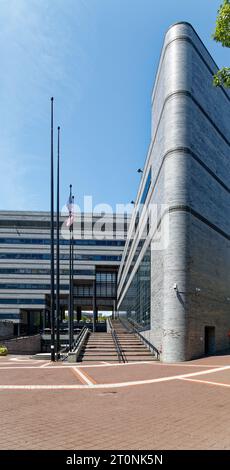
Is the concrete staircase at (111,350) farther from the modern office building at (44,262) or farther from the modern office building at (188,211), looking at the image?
the modern office building at (44,262)

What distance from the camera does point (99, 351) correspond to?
27766mm

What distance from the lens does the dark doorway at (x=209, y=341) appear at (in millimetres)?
29047

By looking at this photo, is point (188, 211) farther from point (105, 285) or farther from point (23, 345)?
point (105, 285)

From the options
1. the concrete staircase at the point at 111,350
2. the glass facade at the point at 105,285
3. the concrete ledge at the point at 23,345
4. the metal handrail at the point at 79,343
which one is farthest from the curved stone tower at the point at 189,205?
the glass facade at the point at 105,285

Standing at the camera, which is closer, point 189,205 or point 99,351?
point 189,205

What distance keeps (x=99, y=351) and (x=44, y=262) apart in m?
65.6

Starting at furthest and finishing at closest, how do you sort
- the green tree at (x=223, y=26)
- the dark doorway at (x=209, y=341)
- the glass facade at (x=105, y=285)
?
1. the glass facade at (x=105, y=285)
2. the dark doorway at (x=209, y=341)
3. the green tree at (x=223, y=26)

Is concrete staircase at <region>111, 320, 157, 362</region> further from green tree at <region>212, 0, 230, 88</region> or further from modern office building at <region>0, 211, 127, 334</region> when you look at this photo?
modern office building at <region>0, 211, 127, 334</region>

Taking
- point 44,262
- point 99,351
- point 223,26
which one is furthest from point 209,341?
point 44,262

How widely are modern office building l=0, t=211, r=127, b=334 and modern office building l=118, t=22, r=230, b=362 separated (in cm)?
5810

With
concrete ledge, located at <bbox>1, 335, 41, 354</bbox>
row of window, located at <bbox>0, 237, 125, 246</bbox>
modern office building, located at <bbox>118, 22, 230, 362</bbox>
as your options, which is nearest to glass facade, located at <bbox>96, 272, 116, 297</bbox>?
row of window, located at <bbox>0, 237, 125, 246</bbox>

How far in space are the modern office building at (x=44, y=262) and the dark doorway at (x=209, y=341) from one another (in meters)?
60.1
